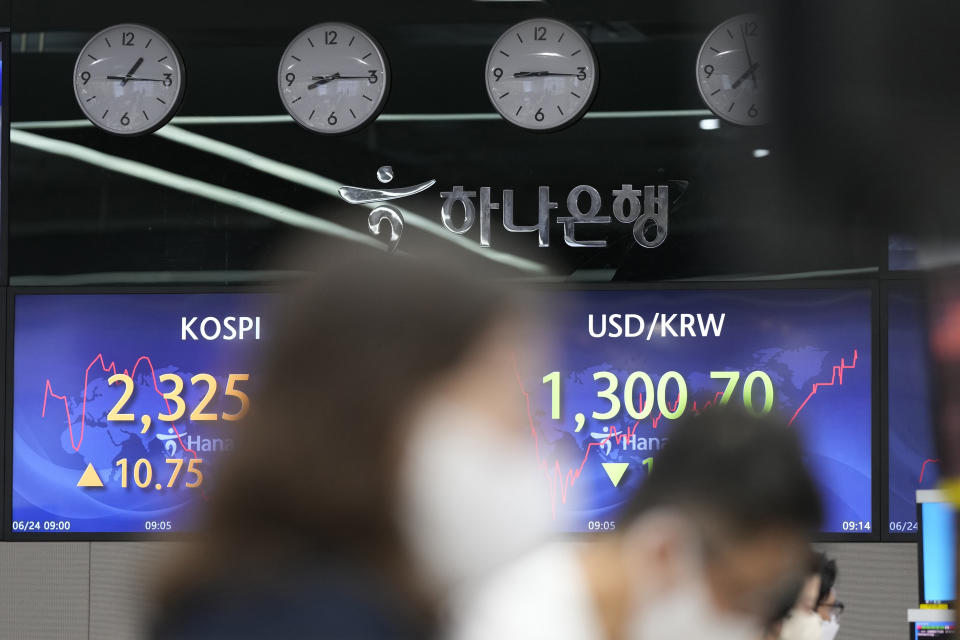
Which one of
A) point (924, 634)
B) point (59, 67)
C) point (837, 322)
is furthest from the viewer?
point (59, 67)

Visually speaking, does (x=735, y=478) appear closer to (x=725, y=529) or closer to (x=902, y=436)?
(x=725, y=529)

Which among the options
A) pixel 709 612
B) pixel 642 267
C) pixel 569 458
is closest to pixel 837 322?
pixel 642 267

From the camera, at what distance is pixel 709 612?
48.3 inches

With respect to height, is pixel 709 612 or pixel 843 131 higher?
pixel 843 131

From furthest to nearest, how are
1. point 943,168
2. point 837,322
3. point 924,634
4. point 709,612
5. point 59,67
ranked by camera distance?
point 59,67, point 837,322, point 924,634, point 709,612, point 943,168

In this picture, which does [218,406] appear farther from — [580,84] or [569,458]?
[580,84]

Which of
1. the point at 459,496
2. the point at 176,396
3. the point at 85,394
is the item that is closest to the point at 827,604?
the point at 459,496

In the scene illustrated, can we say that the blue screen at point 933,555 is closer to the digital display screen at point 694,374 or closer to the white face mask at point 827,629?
the white face mask at point 827,629

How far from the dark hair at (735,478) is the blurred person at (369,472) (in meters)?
0.69

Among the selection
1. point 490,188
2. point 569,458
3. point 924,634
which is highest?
point 490,188

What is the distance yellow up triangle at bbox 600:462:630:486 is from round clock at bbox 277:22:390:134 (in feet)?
4.95

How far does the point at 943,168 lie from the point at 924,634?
7.88ft
